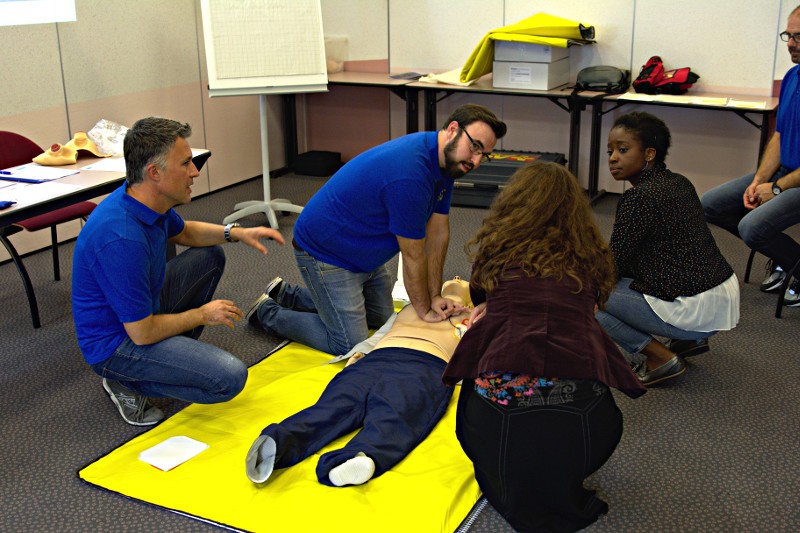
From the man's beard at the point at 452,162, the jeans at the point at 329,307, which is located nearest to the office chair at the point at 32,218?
the jeans at the point at 329,307

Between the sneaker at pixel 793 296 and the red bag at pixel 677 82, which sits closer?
the sneaker at pixel 793 296

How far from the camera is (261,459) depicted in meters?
2.39

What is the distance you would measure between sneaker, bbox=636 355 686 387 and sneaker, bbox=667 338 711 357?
9 cm

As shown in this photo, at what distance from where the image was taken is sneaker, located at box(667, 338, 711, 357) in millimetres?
3104

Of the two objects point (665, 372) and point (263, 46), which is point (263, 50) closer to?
point (263, 46)

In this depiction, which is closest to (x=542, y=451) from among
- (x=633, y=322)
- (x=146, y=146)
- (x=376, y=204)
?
(x=633, y=322)

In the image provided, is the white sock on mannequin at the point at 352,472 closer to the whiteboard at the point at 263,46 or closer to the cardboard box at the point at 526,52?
the whiteboard at the point at 263,46

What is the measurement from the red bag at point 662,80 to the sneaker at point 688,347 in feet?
7.63

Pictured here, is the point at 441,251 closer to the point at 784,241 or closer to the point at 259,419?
the point at 259,419

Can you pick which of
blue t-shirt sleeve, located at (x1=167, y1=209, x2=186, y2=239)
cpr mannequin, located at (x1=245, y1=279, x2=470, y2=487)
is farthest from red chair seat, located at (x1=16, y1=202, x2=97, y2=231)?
cpr mannequin, located at (x1=245, y1=279, x2=470, y2=487)

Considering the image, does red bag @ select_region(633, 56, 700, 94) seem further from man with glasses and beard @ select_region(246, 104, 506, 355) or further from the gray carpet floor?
man with glasses and beard @ select_region(246, 104, 506, 355)

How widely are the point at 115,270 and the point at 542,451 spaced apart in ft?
4.48

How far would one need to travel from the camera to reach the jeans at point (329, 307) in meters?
3.11

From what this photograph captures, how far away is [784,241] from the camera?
3623mm
